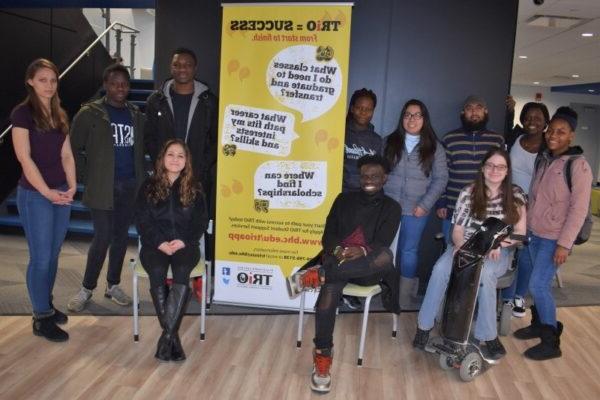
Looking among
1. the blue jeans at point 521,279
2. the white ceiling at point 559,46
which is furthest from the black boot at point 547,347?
the white ceiling at point 559,46

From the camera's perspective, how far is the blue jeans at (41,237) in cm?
309

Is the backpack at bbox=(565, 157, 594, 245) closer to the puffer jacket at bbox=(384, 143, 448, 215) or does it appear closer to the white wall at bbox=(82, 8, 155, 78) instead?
the puffer jacket at bbox=(384, 143, 448, 215)

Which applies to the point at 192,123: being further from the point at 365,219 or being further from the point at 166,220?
the point at 365,219

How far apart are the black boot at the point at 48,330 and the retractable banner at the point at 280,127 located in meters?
1.19

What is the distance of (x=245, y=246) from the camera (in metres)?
3.80

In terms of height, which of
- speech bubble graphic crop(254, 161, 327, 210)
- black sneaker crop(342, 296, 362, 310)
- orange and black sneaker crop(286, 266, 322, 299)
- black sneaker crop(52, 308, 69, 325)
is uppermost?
speech bubble graphic crop(254, 161, 327, 210)

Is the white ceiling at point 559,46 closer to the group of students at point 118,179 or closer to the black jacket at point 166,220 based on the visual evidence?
the group of students at point 118,179

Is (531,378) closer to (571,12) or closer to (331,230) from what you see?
(331,230)

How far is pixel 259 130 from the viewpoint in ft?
12.1

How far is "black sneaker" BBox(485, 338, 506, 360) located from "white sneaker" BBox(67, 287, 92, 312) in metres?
2.64

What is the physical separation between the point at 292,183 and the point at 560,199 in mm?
1641

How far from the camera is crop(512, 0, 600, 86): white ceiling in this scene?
5910 millimetres

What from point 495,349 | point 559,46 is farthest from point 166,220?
point 559,46

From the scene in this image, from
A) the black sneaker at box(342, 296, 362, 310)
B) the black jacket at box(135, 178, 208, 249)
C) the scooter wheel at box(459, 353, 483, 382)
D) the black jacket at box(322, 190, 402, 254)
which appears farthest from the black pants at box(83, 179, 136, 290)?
the scooter wheel at box(459, 353, 483, 382)
